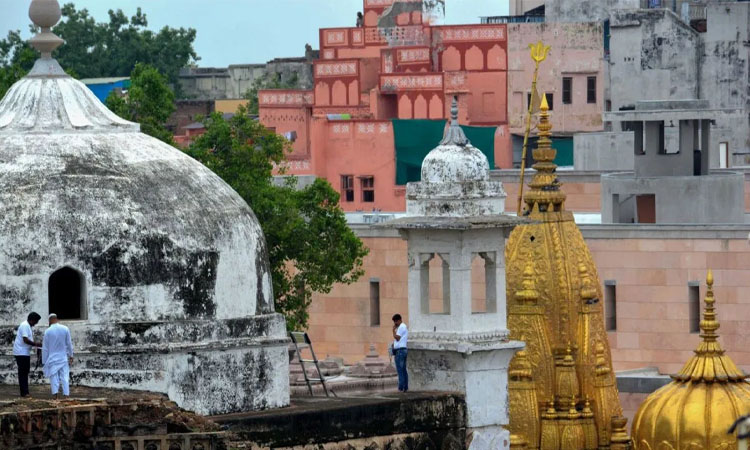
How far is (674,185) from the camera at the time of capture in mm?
63781

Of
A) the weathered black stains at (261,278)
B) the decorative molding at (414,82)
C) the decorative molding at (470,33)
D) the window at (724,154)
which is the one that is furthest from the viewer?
the decorative molding at (470,33)

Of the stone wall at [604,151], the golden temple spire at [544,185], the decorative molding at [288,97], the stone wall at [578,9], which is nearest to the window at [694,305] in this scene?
the golden temple spire at [544,185]

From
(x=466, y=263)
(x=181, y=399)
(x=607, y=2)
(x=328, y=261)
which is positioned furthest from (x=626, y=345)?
(x=607, y=2)

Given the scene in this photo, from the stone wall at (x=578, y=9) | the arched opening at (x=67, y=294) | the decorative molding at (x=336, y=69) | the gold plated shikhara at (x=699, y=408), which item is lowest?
the gold plated shikhara at (x=699, y=408)

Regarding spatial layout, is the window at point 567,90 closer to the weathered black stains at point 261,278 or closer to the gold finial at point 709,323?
the gold finial at point 709,323

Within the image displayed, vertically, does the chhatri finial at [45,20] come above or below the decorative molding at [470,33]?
below

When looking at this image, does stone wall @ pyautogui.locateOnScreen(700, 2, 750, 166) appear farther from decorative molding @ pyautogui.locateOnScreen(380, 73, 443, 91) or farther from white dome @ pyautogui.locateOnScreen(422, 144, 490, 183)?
white dome @ pyautogui.locateOnScreen(422, 144, 490, 183)

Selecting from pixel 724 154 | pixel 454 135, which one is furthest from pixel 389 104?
pixel 454 135

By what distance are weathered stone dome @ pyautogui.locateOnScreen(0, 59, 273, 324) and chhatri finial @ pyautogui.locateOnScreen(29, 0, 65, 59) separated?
200 millimetres

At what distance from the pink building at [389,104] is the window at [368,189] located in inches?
0.9

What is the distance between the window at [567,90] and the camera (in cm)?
8662

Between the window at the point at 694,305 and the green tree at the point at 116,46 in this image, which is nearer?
the window at the point at 694,305

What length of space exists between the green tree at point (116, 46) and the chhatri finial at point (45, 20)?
239 ft

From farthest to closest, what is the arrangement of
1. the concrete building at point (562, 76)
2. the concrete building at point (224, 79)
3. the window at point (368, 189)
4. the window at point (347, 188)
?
the concrete building at point (224, 79) < the concrete building at point (562, 76) < the window at point (347, 188) < the window at point (368, 189)
